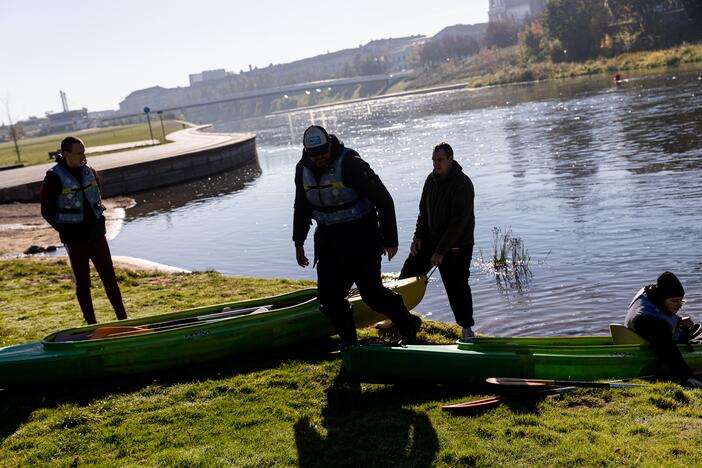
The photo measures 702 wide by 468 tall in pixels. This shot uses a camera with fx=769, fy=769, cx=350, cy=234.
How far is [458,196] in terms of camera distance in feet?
23.6

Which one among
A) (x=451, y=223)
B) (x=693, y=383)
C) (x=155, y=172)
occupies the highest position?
(x=451, y=223)

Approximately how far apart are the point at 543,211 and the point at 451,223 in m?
11.7

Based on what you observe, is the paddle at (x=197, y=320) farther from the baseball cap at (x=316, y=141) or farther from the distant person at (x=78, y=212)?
the baseball cap at (x=316, y=141)

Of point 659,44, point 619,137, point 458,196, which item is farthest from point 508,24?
point 458,196

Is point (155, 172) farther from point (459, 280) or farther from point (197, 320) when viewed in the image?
point (459, 280)

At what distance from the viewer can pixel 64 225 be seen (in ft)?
26.1

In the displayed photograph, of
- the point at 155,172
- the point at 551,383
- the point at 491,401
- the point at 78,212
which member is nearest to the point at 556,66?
the point at 155,172

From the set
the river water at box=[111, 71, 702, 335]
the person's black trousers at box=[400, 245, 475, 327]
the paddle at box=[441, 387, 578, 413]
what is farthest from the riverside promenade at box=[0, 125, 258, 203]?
the paddle at box=[441, 387, 578, 413]

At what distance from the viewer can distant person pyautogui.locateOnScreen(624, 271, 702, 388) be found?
6.04m

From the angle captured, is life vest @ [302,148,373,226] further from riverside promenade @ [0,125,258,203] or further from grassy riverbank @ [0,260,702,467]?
riverside promenade @ [0,125,258,203]

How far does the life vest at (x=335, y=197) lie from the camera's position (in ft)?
20.5

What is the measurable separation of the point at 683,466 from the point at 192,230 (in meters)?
19.1

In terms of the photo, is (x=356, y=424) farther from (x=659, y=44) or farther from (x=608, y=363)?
(x=659, y=44)

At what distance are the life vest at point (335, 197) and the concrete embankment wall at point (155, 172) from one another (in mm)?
24903
